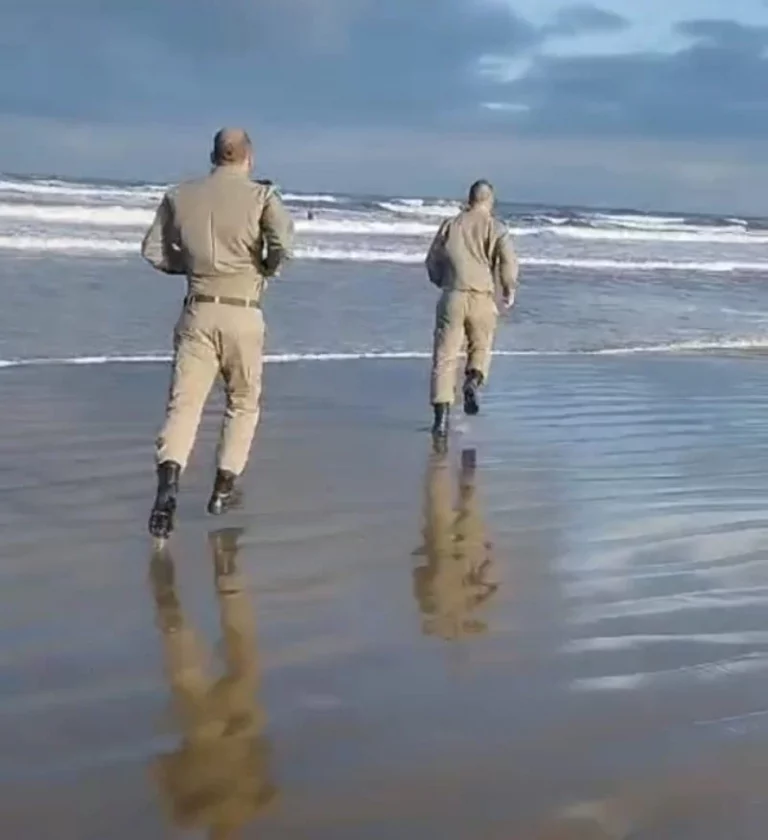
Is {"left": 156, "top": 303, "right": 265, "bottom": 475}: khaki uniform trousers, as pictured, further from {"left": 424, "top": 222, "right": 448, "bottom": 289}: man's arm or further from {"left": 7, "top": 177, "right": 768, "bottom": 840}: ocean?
{"left": 424, "top": 222, "right": 448, "bottom": 289}: man's arm

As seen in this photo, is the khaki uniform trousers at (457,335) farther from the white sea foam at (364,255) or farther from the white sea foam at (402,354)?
the white sea foam at (364,255)

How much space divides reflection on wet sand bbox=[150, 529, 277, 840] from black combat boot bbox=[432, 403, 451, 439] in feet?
11.5

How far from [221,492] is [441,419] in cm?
265

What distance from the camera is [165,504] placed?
516 centimetres

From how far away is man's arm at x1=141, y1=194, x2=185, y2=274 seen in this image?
5305 mm

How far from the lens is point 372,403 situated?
9.11m

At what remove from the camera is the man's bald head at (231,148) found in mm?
5223

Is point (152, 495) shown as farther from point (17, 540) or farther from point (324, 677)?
point (324, 677)

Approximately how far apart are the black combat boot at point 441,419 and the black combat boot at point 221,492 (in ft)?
8.08

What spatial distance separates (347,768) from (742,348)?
11351 mm

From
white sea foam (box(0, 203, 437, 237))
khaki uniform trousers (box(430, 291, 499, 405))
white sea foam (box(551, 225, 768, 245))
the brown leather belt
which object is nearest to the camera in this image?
the brown leather belt

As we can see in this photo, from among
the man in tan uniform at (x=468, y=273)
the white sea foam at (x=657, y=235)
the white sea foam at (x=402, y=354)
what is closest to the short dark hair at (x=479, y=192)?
the man in tan uniform at (x=468, y=273)

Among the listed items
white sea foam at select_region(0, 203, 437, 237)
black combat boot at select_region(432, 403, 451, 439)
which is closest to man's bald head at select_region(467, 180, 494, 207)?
black combat boot at select_region(432, 403, 451, 439)

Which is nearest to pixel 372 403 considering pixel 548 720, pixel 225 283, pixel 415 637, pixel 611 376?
pixel 611 376
